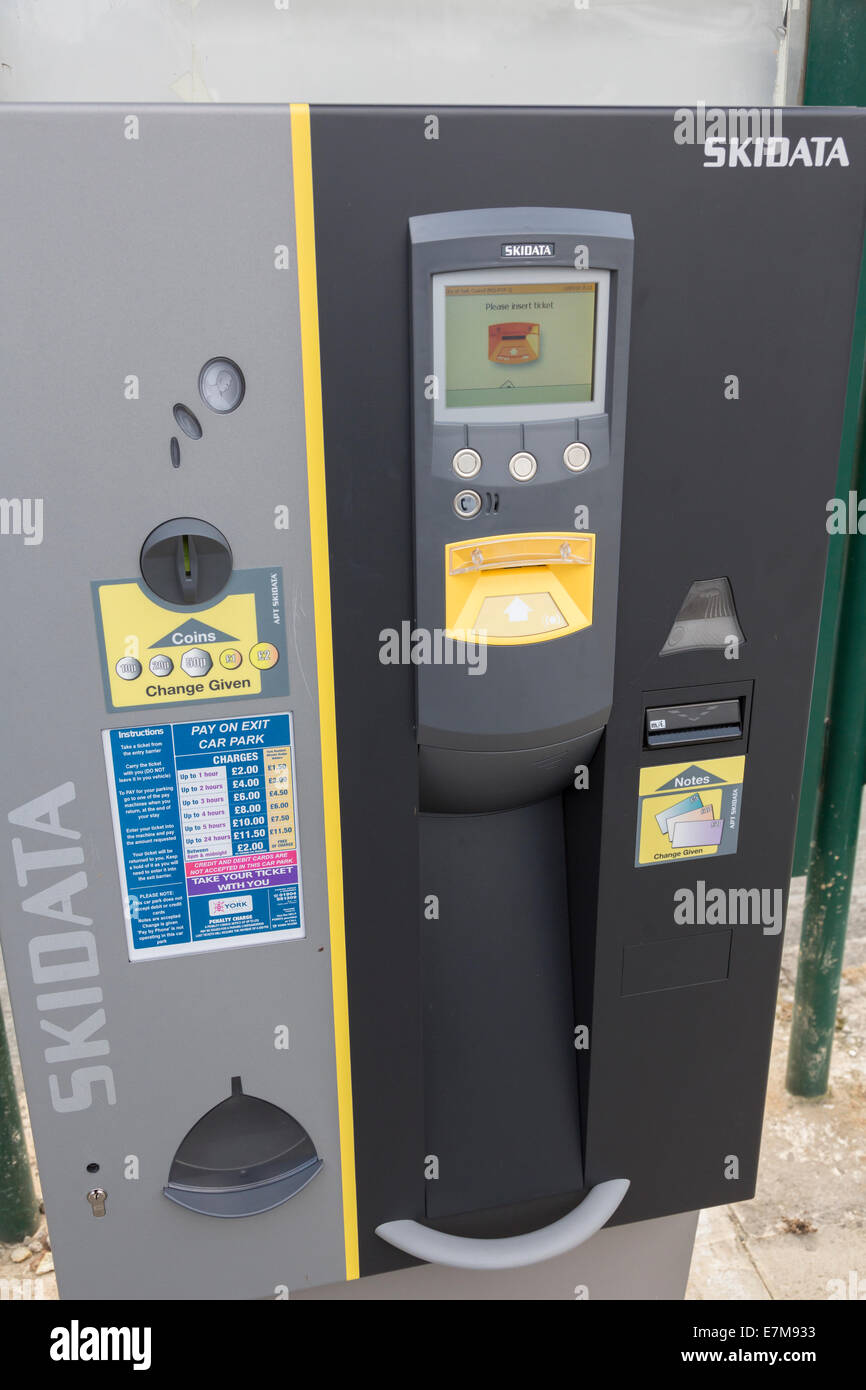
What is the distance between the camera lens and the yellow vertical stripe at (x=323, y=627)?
1.09 m

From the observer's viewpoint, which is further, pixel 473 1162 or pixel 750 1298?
pixel 750 1298

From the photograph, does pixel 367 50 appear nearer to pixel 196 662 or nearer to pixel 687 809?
pixel 196 662

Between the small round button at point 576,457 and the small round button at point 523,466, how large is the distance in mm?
38

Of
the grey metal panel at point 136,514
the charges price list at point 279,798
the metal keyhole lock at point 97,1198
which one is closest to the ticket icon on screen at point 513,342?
the grey metal panel at point 136,514

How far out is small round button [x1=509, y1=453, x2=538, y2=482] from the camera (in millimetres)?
1167

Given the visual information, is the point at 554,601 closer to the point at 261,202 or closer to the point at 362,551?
the point at 362,551

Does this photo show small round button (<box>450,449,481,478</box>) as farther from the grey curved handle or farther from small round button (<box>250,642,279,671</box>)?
the grey curved handle

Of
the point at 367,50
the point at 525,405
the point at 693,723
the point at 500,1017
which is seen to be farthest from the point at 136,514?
the point at 367,50

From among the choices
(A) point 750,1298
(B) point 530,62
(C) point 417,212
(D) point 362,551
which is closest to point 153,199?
(C) point 417,212

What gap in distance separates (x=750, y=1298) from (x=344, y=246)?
7.33ft

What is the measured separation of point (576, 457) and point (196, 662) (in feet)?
1.55

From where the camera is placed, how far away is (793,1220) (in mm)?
2498

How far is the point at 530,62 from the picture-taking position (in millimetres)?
1798
